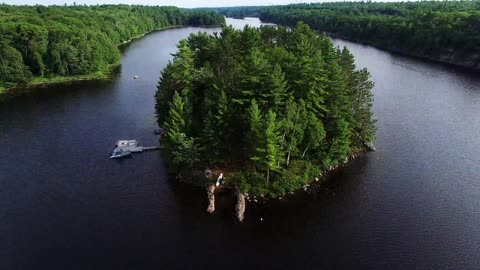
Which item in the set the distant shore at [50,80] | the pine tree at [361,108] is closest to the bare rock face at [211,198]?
the pine tree at [361,108]

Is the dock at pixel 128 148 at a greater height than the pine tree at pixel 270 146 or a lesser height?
lesser

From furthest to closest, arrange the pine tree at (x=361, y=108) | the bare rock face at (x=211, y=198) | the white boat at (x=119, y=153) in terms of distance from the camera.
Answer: the white boat at (x=119, y=153) → the pine tree at (x=361, y=108) → the bare rock face at (x=211, y=198)

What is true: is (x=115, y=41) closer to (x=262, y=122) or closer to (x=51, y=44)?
(x=51, y=44)

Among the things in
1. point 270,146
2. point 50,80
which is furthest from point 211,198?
point 50,80

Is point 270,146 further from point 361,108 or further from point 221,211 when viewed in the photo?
Answer: point 361,108

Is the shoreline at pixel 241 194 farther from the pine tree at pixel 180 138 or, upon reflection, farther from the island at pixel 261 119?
Result: the pine tree at pixel 180 138

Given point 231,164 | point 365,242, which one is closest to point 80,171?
point 231,164
